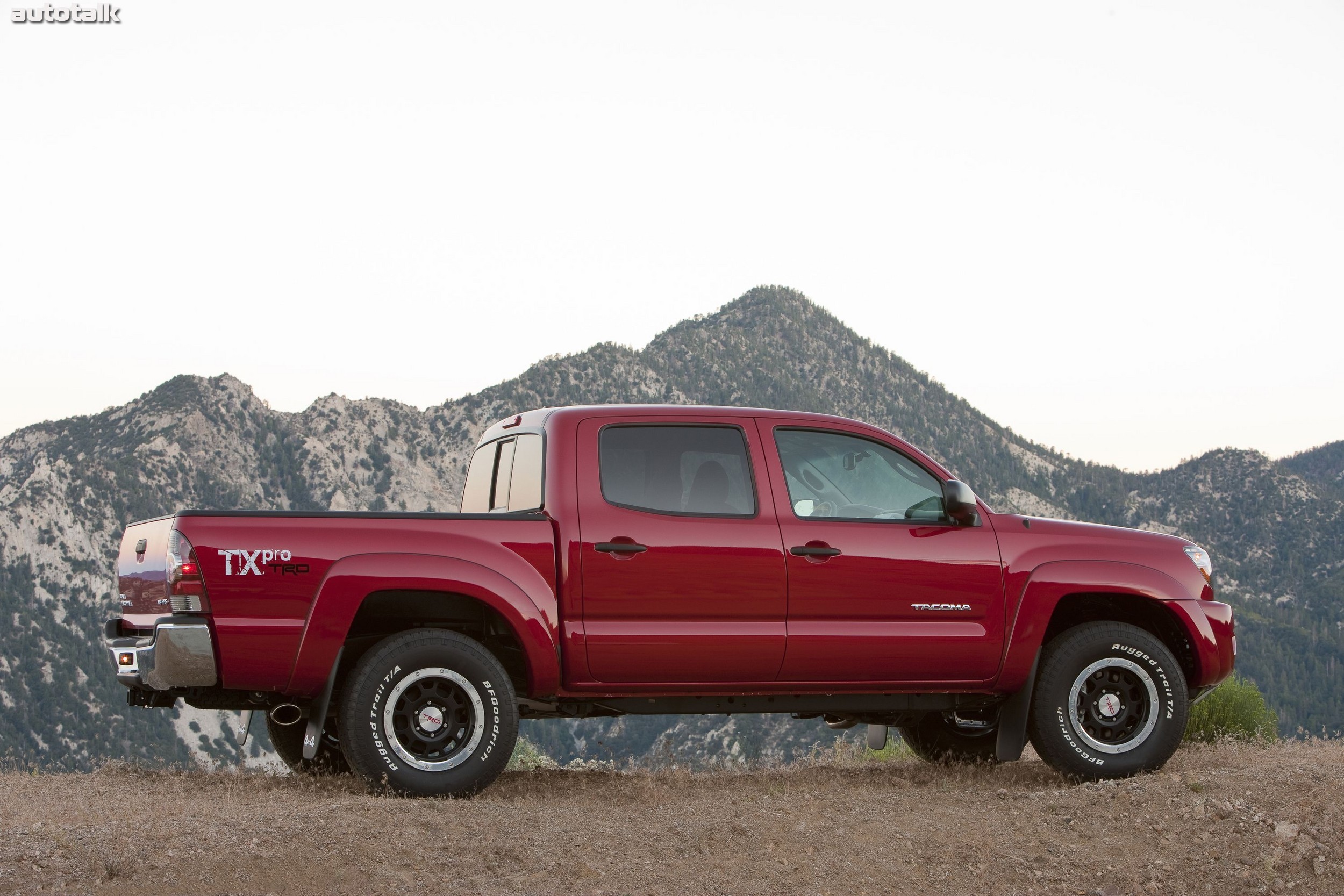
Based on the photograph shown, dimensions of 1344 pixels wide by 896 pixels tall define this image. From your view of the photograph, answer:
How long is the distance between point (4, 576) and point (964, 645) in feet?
387

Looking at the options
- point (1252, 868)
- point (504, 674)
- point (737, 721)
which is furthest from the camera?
point (737, 721)

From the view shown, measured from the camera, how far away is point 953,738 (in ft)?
28.8

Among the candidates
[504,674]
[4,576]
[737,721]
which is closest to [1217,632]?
[504,674]

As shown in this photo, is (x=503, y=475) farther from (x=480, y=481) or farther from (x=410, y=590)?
(x=410, y=590)

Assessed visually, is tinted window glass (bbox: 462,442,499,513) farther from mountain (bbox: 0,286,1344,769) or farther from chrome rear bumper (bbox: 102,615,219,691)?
mountain (bbox: 0,286,1344,769)

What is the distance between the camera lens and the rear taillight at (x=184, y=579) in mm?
6023

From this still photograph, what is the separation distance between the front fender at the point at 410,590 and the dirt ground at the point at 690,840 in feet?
2.26

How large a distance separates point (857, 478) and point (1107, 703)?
A: 2029 mm

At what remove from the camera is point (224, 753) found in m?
96.2

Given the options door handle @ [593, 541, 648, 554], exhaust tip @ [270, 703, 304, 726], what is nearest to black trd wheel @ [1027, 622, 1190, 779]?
door handle @ [593, 541, 648, 554]

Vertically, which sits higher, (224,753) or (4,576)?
(4,576)

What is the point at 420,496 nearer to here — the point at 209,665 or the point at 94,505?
the point at 94,505

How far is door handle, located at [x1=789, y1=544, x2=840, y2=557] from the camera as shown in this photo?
22.4ft

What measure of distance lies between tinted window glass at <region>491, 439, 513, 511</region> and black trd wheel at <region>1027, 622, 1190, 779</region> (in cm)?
336
